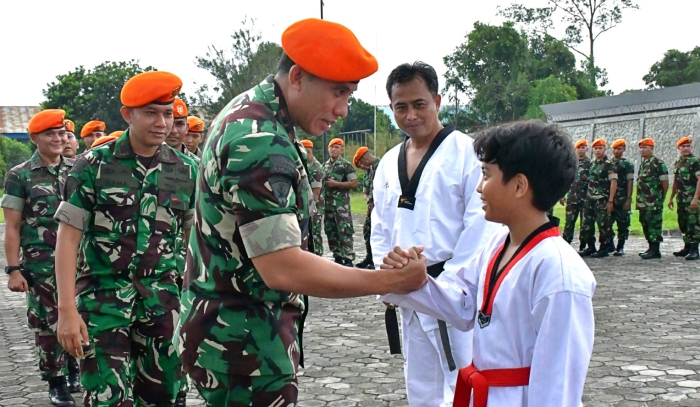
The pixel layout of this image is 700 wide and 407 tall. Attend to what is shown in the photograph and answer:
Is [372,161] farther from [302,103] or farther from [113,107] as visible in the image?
[113,107]

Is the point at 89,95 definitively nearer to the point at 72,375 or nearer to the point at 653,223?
the point at 653,223

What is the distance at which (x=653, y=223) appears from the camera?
1458 cm

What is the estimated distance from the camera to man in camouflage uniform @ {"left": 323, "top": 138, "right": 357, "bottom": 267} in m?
14.3

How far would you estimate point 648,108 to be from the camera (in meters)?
37.0

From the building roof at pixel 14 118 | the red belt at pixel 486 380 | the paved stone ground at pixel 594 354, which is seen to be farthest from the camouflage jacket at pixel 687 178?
the building roof at pixel 14 118

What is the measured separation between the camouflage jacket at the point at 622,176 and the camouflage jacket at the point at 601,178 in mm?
135

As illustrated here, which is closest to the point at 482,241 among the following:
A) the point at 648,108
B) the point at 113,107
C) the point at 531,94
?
the point at 648,108

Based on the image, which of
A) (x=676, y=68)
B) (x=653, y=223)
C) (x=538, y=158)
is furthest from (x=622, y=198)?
(x=676, y=68)

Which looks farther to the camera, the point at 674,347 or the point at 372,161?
the point at 372,161

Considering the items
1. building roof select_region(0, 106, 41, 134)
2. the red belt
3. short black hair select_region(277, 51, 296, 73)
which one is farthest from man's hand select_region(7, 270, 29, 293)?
building roof select_region(0, 106, 41, 134)

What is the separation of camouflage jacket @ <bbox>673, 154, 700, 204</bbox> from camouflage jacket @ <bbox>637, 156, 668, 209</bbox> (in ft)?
1.10

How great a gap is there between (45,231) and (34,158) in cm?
62

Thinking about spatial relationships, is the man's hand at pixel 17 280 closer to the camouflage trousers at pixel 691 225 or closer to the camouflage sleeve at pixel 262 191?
the camouflage sleeve at pixel 262 191

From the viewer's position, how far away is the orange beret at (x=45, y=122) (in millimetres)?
6355
